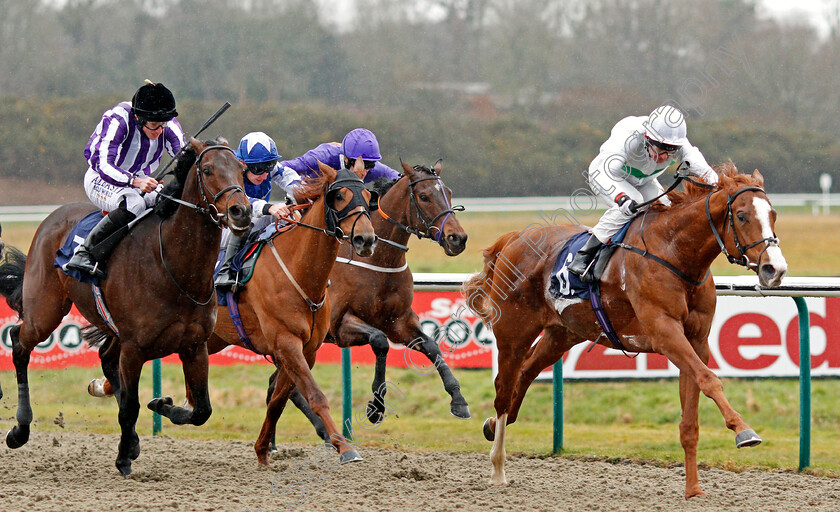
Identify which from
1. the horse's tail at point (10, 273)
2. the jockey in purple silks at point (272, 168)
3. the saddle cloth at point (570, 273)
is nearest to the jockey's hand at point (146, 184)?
the jockey in purple silks at point (272, 168)

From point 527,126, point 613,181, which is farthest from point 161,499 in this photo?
point 527,126

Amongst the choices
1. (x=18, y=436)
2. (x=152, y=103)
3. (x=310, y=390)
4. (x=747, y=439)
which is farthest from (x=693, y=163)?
(x=18, y=436)

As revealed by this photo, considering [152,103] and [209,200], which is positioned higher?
[152,103]

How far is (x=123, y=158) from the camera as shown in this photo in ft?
17.7

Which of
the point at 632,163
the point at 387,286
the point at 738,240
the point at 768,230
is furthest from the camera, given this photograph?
the point at 387,286

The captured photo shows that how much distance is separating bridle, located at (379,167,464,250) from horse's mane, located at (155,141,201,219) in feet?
4.51

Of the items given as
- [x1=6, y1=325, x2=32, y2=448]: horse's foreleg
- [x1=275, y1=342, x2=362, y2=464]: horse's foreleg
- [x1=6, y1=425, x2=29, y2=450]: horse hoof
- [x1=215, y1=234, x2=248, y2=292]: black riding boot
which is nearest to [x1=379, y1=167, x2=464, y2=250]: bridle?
[x1=215, y1=234, x2=248, y2=292]: black riding boot

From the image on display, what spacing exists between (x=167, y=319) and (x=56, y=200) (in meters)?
10.9

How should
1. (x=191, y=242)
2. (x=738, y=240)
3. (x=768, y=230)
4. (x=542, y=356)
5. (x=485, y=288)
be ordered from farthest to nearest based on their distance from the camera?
1. (x=485, y=288)
2. (x=542, y=356)
3. (x=191, y=242)
4. (x=738, y=240)
5. (x=768, y=230)

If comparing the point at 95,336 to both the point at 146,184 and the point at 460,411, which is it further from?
the point at 460,411

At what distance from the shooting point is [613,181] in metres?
5.33

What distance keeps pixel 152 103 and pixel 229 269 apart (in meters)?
1.04

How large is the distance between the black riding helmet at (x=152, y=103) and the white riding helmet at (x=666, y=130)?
260cm

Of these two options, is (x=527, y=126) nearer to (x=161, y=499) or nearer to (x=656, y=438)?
(x=656, y=438)
